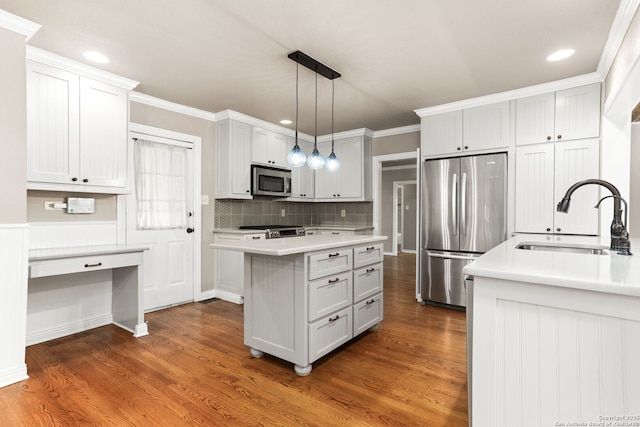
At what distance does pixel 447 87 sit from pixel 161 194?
332 centimetres

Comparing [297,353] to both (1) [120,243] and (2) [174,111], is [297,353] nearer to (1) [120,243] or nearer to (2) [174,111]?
(1) [120,243]

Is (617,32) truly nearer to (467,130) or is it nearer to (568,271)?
(467,130)

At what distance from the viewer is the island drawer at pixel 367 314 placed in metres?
2.76

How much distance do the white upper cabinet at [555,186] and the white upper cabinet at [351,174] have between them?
2.22 metres

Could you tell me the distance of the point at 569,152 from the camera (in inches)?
126

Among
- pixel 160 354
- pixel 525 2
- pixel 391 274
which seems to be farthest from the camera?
pixel 391 274

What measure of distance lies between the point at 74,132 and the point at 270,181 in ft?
7.70

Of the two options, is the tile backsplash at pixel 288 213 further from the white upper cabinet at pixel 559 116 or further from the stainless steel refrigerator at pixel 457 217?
the white upper cabinet at pixel 559 116

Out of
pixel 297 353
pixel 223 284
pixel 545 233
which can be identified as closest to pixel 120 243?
pixel 223 284

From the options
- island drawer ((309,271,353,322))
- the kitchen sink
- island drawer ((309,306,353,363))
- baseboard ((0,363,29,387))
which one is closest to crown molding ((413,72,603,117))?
the kitchen sink

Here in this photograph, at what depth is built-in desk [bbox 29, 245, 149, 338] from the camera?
2517 millimetres

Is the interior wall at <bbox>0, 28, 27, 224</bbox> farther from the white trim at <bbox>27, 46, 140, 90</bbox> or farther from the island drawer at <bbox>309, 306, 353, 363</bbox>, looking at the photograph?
the island drawer at <bbox>309, 306, 353, 363</bbox>

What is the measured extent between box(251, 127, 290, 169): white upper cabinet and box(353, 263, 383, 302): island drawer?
2386 millimetres

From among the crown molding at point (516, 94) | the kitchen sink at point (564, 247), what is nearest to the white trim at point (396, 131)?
the crown molding at point (516, 94)
